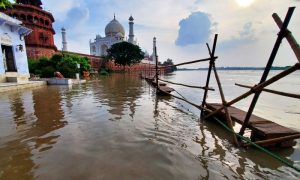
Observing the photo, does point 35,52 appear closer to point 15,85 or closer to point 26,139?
point 15,85

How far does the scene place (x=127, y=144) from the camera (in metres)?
4.41

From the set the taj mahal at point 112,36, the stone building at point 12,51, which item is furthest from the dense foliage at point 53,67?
the taj mahal at point 112,36

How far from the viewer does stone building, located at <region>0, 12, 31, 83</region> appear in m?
15.1

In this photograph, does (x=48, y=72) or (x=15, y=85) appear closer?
(x=15, y=85)

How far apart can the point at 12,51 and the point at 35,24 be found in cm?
1864

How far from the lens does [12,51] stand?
54.9 feet

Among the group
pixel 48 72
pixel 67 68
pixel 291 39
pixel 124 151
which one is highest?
pixel 291 39

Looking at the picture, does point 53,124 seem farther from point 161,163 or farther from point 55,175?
point 161,163

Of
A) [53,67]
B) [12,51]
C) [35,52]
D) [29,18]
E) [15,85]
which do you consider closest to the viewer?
[15,85]

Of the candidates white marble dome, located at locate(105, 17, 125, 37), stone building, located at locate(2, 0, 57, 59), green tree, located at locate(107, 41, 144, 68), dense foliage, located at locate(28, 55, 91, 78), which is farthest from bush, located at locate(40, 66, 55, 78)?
white marble dome, located at locate(105, 17, 125, 37)

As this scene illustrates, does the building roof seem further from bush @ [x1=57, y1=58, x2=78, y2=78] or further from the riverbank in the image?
bush @ [x1=57, y1=58, x2=78, y2=78]

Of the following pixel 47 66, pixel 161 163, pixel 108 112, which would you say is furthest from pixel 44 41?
pixel 161 163

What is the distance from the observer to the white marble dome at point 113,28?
226 ft

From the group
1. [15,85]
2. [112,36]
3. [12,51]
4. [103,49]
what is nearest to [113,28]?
[112,36]
